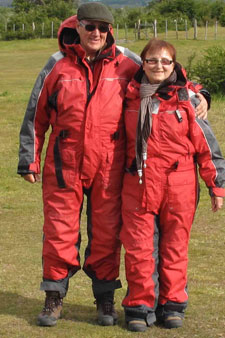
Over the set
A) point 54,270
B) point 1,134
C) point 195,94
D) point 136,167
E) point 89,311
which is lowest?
point 1,134

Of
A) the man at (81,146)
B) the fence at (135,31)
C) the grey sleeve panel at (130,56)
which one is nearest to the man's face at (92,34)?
the man at (81,146)

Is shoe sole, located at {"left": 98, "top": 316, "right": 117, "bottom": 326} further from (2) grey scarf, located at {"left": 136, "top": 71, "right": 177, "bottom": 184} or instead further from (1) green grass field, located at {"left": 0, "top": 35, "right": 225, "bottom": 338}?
A: (2) grey scarf, located at {"left": 136, "top": 71, "right": 177, "bottom": 184}

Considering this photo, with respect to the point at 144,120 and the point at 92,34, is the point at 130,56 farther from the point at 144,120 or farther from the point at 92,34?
the point at 144,120

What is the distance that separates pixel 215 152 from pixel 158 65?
67 cm

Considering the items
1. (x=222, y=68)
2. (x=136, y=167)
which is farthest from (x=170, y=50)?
(x=222, y=68)

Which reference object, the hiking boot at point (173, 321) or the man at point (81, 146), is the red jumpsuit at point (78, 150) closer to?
the man at point (81, 146)

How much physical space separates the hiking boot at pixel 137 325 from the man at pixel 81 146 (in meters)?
0.22

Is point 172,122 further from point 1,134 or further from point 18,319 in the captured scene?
point 1,134

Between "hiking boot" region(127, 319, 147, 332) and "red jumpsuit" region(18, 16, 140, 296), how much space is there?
0.35 m

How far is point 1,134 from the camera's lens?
14.8m

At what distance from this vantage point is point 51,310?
5.56m

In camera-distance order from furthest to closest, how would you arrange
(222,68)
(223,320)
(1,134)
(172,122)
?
(222,68) → (1,134) → (223,320) → (172,122)

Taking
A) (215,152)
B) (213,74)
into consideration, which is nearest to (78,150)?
(215,152)

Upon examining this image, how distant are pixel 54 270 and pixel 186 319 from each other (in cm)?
96
